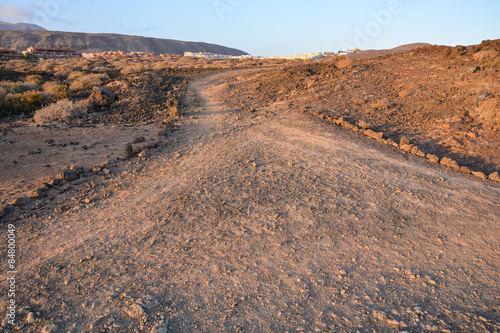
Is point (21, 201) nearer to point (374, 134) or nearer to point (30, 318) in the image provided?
point (30, 318)

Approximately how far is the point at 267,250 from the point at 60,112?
32.0 feet

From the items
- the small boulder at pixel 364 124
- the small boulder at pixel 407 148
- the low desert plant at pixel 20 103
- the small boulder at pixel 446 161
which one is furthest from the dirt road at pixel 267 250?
the low desert plant at pixel 20 103

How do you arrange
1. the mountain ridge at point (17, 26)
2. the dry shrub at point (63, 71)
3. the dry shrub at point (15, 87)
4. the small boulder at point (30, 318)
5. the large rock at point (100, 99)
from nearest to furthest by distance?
the small boulder at point (30, 318) → the large rock at point (100, 99) → the dry shrub at point (15, 87) → the dry shrub at point (63, 71) → the mountain ridge at point (17, 26)

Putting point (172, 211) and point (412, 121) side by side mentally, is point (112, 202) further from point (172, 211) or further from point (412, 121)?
point (412, 121)

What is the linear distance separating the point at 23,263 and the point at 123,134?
5.80 meters

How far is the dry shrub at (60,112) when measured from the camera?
9977 millimetres

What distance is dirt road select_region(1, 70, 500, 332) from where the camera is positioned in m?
2.84

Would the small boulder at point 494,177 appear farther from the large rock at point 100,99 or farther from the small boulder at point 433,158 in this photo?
the large rock at point 100,99

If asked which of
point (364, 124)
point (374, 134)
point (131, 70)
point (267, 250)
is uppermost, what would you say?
point (364, 124)

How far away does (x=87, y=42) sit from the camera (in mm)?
90812

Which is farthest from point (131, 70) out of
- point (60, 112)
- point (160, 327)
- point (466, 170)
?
point (160, 327)

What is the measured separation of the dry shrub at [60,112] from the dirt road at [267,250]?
557cm

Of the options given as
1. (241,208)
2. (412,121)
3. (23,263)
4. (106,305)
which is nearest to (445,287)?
(241,208)

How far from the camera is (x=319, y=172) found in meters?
6.01
